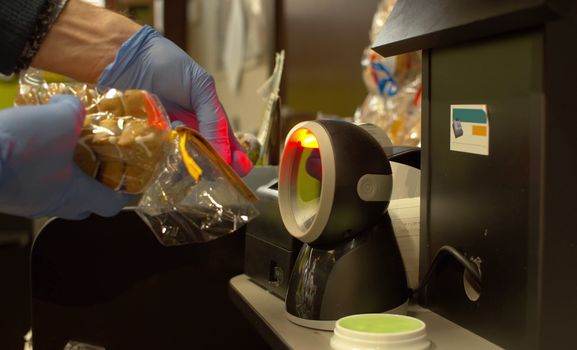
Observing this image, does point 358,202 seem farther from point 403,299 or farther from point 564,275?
point 564,275

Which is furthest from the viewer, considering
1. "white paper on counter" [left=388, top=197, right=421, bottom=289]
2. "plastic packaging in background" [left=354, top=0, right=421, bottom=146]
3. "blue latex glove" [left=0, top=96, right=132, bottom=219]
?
"plastic packaging in background" [left=354, top=0, right=421, bottom=146]

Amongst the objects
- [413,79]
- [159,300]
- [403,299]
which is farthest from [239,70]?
[403,299]

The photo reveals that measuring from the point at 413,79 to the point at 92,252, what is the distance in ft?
2.46

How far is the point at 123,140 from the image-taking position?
2.43 ft

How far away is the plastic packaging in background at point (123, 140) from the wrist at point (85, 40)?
286mm

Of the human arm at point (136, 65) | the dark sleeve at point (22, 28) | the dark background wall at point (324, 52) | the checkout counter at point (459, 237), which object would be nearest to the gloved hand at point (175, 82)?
the human arm at point (136, 65)

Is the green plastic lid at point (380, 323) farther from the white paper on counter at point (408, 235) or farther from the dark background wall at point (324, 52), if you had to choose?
the dark background wall at point (324, 52)

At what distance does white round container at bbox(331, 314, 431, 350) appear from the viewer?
731 mm

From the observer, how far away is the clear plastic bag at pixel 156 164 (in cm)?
75

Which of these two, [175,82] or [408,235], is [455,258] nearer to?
[408,235]

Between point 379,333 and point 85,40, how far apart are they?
66cm

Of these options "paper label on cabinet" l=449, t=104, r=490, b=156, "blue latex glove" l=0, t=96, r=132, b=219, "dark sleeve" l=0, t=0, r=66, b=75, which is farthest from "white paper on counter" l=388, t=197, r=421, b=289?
"dark sleeve" l=0, t=0, r=66, b=75

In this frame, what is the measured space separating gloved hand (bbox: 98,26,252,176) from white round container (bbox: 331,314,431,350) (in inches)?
11.7

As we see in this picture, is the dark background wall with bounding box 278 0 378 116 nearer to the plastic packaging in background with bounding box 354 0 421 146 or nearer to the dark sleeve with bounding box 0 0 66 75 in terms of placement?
the plastic packaging in background with bounding box 354 0 421 146
